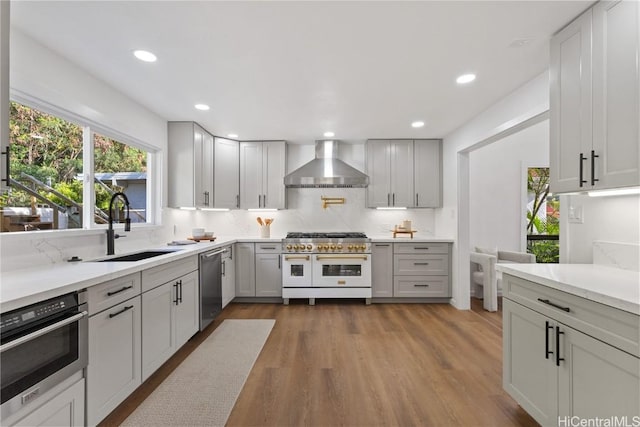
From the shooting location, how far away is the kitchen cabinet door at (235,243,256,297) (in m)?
4.14

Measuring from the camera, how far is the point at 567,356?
1.36 m

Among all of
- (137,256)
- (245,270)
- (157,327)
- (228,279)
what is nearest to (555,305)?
(157,327)

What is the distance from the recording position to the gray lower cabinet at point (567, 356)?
3.60ft

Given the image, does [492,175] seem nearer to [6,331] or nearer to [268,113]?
[268,113]

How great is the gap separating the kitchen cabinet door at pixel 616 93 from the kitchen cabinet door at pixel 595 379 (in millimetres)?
801

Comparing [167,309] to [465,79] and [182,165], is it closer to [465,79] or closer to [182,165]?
[182,165]

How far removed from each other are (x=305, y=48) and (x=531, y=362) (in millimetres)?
2393

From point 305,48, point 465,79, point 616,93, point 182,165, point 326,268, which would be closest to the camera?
point 616,93

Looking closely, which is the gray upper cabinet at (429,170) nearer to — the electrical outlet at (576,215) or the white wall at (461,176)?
the white wall at (461,176)

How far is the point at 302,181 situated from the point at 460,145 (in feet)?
7.24

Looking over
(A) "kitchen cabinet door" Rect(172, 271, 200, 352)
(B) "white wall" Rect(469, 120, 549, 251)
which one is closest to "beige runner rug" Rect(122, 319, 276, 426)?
(A) "kitchen cabinet door" Rect(172, 271, 200, 352)

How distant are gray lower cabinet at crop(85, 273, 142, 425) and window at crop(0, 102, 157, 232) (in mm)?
851

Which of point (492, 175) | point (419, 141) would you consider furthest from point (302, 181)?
point (492, 175)

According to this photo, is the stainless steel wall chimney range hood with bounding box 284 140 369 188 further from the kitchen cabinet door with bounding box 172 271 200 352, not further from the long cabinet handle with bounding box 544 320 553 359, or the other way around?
the long cabinet handle with bounding box 544 320 553 359
